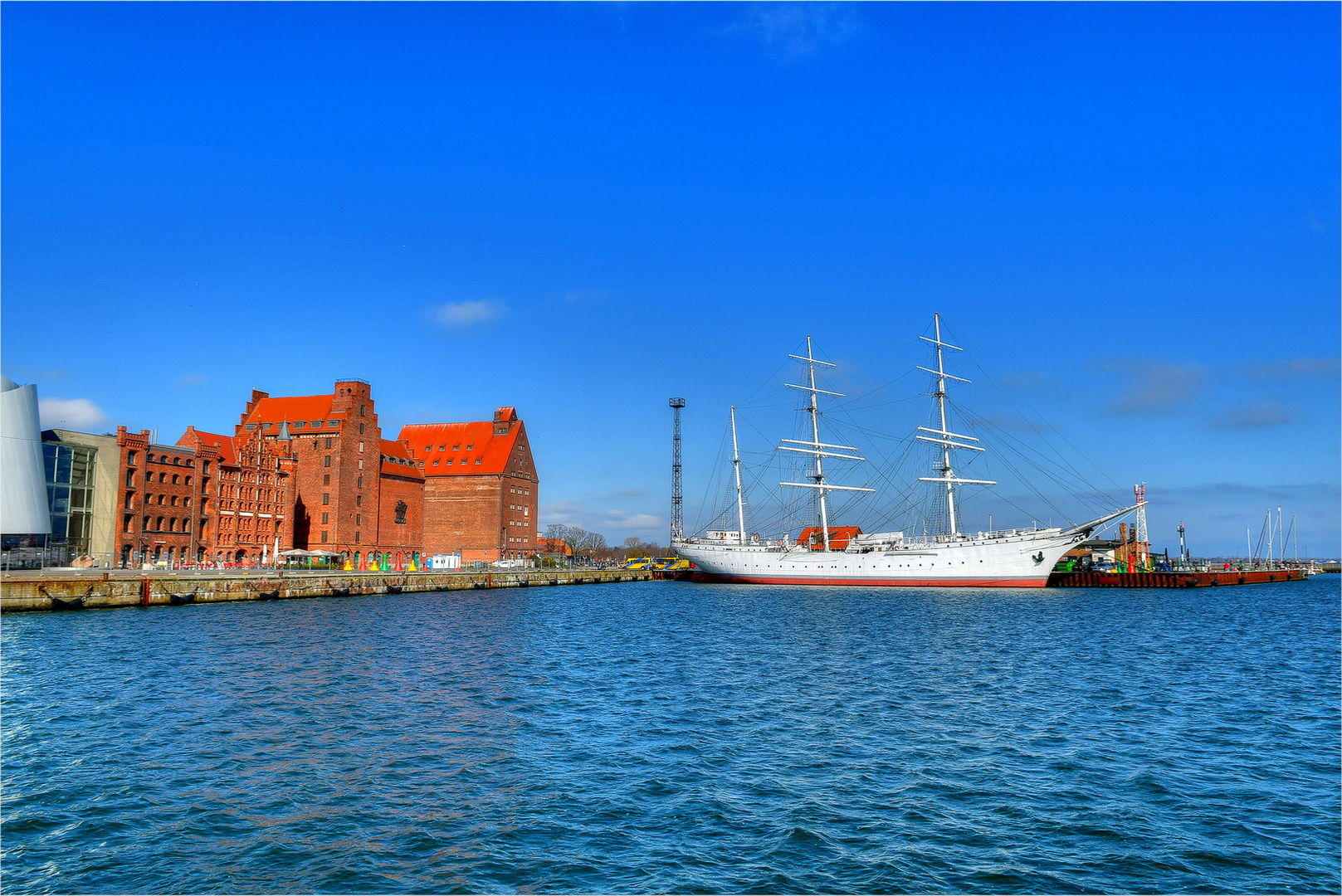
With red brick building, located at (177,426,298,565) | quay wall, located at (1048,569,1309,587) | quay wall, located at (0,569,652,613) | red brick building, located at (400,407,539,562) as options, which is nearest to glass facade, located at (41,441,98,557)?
red brick building, located at (177,426,298,565)

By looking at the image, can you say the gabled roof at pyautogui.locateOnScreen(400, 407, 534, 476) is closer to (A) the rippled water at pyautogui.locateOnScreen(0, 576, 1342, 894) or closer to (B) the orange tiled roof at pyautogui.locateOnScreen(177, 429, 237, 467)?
(B) the orange tiled roof at pyautogui.locateOnScreen(177, 429, 237, 467)

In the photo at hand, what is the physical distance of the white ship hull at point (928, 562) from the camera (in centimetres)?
9719

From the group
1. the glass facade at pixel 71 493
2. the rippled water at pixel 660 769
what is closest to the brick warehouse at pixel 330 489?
the glass facade at pixel 71 493

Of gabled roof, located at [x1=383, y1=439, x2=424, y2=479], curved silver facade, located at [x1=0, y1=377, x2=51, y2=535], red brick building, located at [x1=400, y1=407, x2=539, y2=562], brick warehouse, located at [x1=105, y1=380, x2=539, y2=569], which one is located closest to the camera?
curved silver facade, located at [x1=0, y1=377, x2=51, y2=535]

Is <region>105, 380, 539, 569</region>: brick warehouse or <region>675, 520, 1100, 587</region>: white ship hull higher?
A: <region>105, 380, 539, 569</region>: brick warehouse

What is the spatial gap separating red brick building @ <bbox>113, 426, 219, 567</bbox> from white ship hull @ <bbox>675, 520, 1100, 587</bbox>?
6325cm

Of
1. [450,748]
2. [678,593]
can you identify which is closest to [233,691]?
[450,748]

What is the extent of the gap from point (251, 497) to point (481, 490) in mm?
33286

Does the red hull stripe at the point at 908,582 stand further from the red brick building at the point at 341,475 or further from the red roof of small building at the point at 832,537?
the red brick building at the point at 341,475

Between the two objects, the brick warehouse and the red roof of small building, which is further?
the red roof of small building

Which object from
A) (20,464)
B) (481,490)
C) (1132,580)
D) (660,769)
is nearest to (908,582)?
(1132,580)

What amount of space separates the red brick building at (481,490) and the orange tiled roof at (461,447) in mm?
121

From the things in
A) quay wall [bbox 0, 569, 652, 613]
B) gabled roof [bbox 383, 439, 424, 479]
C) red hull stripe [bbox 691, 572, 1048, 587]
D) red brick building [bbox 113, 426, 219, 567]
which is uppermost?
gabled roof [bbox 383, 439, 424, 479]

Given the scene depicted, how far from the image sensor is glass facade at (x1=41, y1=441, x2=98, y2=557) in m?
81.0
